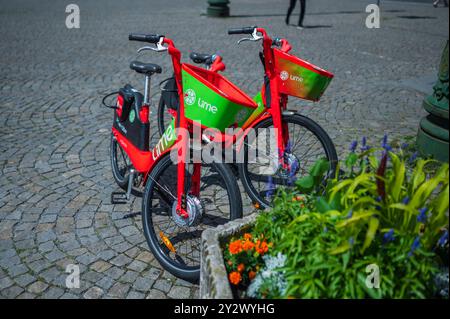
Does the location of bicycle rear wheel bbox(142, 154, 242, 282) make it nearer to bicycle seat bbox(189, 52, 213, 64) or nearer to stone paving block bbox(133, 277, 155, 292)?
stone paving block bbox(133, 277, 155, 292)

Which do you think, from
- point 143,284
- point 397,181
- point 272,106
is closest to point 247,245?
point 397,181

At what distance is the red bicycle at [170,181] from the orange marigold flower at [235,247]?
429 millimetres

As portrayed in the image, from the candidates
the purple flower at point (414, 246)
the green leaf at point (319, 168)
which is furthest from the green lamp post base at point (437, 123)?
the purple flower at point (414, 246)

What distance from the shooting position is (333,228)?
6.28 ft

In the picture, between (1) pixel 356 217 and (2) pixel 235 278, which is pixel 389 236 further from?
(2) pixel 235 278

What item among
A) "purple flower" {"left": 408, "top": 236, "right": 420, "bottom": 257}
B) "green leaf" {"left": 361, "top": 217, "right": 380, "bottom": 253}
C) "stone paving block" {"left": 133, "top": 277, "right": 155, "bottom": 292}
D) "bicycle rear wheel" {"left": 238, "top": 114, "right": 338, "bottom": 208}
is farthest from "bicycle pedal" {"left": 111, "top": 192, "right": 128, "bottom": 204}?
"purple flower" {"left": 408, "top": 236, "right": 420, "bottom": 257}

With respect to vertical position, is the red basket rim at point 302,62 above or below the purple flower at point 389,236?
above

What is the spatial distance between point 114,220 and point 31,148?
1.92 metres

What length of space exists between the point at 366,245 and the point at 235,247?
721 mm

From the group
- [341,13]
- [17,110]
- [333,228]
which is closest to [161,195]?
[333,228]

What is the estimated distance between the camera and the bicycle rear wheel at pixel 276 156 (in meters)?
3.25

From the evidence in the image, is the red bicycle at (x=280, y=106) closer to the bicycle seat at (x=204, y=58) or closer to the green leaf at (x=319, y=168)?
the bicycle seat at (x=204, y=58)

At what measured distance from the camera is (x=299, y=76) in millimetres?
3186

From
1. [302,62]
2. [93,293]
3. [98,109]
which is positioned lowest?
[93,293]
